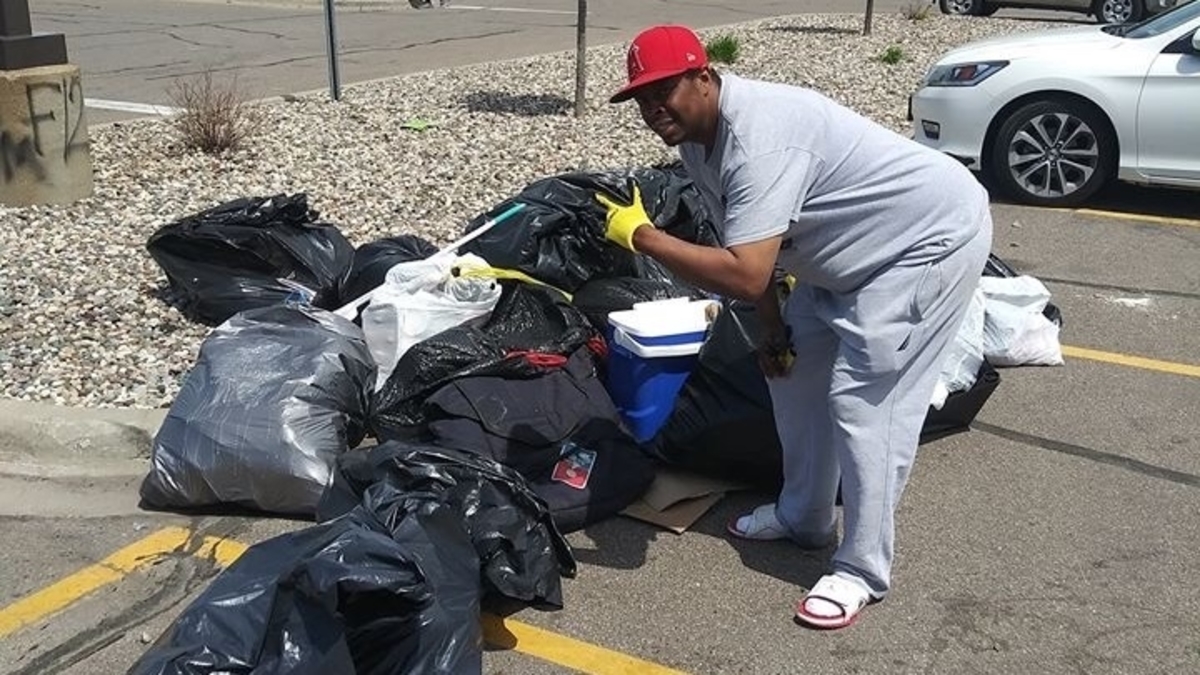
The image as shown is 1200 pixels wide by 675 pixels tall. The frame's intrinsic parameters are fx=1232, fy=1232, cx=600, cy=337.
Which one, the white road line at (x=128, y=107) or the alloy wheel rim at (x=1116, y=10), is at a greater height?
the alloy wheel rim at (x=1116, y=10)

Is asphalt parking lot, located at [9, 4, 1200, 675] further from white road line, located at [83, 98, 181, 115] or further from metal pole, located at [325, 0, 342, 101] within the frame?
metal pole, located at [325, 0, 342, 101]

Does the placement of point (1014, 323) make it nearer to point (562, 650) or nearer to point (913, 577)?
point (913, 577)

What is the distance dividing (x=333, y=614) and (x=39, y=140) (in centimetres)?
501

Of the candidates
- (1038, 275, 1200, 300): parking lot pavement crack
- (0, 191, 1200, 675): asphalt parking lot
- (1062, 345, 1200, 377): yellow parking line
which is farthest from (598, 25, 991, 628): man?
(1038, 275, 1200, 300): parking lot pavement crack

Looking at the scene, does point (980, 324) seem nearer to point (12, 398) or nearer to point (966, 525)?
point (966, 525)

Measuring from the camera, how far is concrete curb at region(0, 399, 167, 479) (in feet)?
13.6

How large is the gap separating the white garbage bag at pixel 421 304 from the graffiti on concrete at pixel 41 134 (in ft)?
10.2

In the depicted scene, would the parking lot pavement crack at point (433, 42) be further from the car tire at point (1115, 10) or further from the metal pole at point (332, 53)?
the car tire at point (1115, 10)

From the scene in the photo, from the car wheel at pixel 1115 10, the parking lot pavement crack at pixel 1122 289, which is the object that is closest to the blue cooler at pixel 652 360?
the parking lot pavement crack at pixel 1122 289

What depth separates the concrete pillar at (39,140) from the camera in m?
6.53

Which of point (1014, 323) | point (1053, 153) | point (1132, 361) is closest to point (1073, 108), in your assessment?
point (1053, 153)

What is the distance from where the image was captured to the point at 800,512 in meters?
3.59

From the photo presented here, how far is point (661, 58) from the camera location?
2.73 m

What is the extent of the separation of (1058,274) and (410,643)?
4.75 metres
